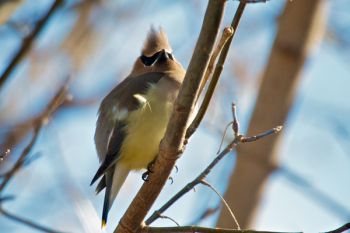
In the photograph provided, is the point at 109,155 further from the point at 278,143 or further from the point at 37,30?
the point at 278,143

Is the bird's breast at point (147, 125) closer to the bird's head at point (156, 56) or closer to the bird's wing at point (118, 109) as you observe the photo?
the bird's wing at point (118, 109)

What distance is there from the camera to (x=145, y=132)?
337 cm

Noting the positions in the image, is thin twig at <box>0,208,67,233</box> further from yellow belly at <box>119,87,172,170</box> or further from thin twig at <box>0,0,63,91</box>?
yellow belly at <box>119,87,172,170</box>

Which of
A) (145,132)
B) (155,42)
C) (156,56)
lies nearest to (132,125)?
(145,132)

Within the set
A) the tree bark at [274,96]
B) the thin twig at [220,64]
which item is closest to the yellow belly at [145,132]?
the thin twig at [220,64]

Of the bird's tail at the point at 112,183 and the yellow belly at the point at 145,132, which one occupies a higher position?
the yellow belly at the point at 145,132

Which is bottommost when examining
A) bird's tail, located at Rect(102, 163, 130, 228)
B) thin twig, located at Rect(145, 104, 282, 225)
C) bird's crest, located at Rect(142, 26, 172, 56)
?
bird's tail, located at Rect(102, 163, 130, 228)

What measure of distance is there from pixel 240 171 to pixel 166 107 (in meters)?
1.62

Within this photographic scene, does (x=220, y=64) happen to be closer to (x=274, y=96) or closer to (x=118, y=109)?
Answer: (x=118, y=109)

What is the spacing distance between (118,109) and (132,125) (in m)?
0.14

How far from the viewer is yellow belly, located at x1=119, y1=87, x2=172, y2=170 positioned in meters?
3.31

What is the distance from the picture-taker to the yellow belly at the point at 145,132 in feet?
10.9

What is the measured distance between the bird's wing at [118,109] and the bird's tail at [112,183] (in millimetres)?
68

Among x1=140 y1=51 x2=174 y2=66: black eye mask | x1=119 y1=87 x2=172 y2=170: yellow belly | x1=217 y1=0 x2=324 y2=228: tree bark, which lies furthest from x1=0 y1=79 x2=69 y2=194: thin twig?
x1=217 y1=0 x2=324 y2=228: tree bark
